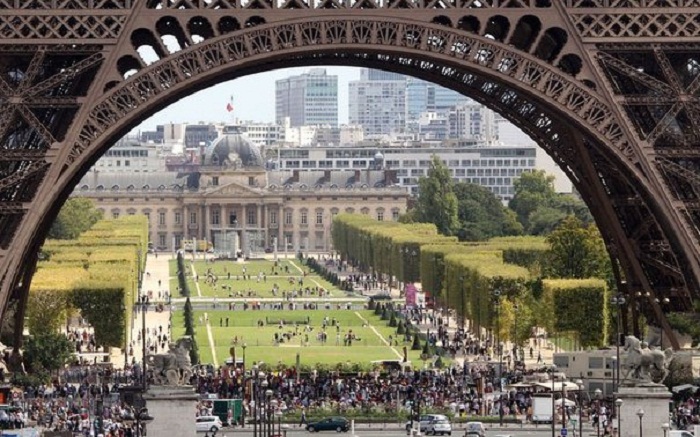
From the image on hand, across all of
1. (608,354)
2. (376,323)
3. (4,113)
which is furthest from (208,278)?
(4,113)

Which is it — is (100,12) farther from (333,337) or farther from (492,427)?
(333,337)

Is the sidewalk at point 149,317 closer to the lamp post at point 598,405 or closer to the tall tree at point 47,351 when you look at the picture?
the tall tree at point 47,351

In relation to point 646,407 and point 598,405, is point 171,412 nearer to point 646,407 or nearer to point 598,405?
point 646,407

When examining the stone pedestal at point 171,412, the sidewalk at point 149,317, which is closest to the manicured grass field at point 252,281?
the sidewalk at point 149,317

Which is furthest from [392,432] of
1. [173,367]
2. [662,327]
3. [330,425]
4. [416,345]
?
[416,345]

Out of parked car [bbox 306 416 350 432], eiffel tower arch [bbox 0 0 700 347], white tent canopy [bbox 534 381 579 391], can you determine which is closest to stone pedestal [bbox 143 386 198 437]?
eiffel tower arch [bbox 0 0 700 347]

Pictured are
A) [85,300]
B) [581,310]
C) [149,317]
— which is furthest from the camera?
[149,317]
